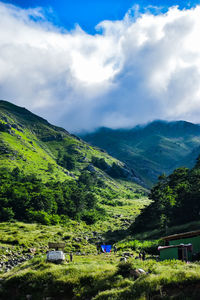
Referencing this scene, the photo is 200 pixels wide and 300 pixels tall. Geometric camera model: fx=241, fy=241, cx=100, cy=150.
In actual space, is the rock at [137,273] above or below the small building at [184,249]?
below

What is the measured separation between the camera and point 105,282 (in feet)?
67.6

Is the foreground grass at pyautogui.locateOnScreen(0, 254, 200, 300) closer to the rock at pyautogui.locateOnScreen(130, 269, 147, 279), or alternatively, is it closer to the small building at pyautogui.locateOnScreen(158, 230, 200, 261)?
the rock at pyautogui.locateOnScreen(130, 269, 147, 279)

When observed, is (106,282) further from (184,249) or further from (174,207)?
(174,207)

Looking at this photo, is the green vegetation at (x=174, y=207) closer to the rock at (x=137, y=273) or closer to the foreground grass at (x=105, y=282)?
the foreground grass at (x=105, y=282)

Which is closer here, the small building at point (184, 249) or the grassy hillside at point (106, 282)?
the grassy hillside at point (106, 282)

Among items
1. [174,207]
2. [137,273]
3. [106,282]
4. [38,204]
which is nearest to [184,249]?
[137,273]

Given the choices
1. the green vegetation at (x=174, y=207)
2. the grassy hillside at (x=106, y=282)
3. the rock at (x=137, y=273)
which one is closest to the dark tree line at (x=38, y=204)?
the green vegetation at (x=174, y=207)

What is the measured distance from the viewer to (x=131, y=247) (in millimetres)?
55281

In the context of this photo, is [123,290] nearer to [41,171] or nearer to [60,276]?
[60,276]

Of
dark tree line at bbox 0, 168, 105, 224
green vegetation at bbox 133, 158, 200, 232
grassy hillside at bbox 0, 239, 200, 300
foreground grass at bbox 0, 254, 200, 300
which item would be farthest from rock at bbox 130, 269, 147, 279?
dark tree line at bbox 0, 168, 105, 224

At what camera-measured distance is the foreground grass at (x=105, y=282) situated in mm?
16547

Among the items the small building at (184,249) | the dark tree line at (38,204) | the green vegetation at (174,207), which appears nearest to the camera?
the small building at (184,249)

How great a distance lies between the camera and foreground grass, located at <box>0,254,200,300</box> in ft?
54.3

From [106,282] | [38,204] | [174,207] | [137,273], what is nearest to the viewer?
[106,282]
